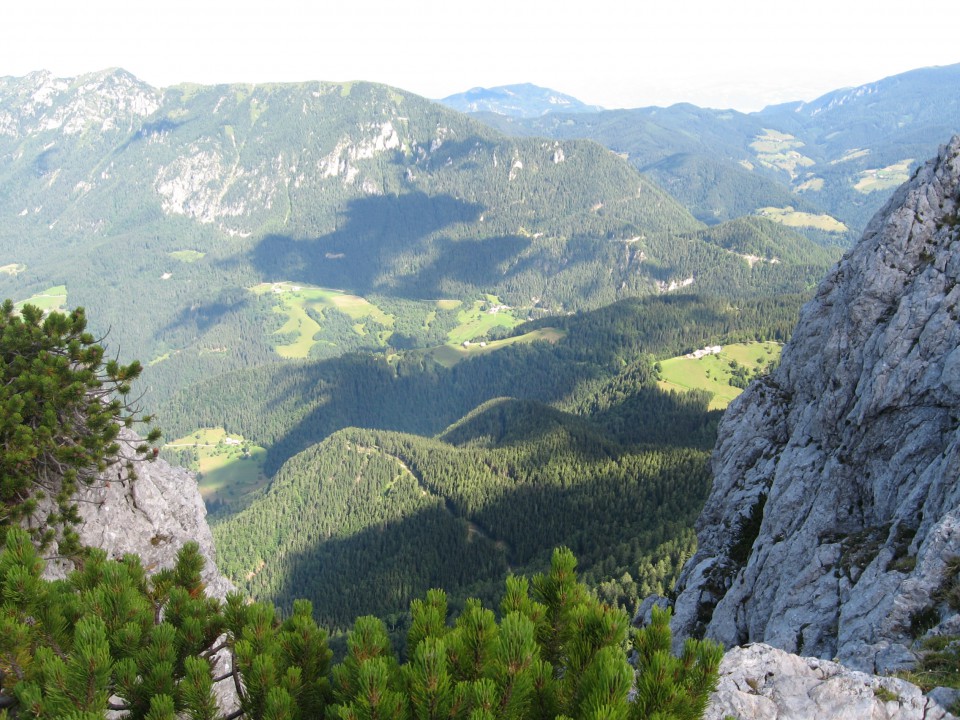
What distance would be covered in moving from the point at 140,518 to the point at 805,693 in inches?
1291

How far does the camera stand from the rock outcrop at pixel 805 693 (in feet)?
45.2

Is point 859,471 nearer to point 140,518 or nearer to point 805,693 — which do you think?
point 805,693

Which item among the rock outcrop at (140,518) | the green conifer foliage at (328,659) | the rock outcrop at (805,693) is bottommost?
the rock outcrop at (140,518)

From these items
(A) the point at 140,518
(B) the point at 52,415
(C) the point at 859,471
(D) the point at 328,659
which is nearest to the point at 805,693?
(D) the point at 328,659

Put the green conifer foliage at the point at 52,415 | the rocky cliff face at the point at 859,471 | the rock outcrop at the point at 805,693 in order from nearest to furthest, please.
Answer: the rock outcrop at the point at 805,693 → the green conifer foliage at the point at 52,415 → the rocky cliff face at the point at 859,471

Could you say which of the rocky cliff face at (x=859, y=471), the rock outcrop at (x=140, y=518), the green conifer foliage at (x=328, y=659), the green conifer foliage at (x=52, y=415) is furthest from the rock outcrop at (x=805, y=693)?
the green conifer foliage at (x=52, y=415)

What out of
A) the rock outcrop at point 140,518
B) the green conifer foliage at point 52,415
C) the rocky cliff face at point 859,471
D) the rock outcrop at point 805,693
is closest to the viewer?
the rock outcrop at point 805,693

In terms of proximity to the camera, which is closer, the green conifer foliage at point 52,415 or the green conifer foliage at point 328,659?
the green conifer foliage at point 328,659

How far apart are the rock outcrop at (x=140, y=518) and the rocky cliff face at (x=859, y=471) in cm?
2832

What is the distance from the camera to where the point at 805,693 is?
14562mm

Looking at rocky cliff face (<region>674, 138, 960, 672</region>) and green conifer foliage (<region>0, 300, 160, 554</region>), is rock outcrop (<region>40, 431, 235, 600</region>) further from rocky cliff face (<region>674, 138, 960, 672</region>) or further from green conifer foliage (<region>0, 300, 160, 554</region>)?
rocky cliff face (<region>674, 138, 960, 672</region>)

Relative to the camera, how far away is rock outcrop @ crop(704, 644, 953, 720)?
13773 millimetres

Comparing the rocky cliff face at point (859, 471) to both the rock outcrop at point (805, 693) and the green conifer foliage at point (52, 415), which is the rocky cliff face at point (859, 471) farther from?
the green conifer foliage at point (52, 415)

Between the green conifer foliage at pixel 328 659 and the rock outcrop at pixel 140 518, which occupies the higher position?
the green conifer foliage at pixel 328 659
